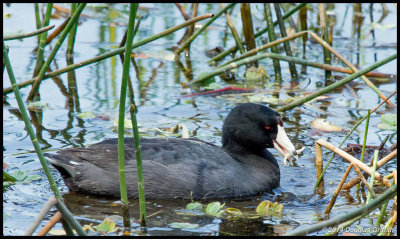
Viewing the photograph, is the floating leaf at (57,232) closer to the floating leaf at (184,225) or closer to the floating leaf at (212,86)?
the floating leaf at (184,225)

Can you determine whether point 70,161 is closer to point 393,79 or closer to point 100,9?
point 393,79

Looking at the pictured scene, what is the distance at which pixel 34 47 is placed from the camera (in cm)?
833

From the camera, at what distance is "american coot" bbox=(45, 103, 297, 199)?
4.52m

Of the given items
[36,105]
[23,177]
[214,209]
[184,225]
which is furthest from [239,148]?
[36,105]

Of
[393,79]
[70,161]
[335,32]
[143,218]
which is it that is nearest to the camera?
[143,218]

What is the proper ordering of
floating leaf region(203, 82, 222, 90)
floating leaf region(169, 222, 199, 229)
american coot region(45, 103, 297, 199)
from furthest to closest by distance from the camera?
floating leaf region(203, 82, 222, 90) → american coot region(45, 103, 297, 199) → floating leaf region(169, 222, 199, 229)

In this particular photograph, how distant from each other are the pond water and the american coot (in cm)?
9

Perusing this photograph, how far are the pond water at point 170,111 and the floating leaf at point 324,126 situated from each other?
6 centimetres

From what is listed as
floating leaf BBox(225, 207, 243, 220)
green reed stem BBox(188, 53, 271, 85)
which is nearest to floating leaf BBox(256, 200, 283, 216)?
floating leaf BBox(225, 207, 243, 220)

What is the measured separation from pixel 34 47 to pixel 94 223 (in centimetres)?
484

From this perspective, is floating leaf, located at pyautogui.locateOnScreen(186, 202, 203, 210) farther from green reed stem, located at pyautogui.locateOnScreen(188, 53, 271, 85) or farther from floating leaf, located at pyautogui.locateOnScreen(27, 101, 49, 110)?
floating leaf, located at pyautogui.locateOnScreen(27, 101, 49, 110)

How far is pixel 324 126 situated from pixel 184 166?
1.87 m

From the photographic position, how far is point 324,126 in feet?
19.5

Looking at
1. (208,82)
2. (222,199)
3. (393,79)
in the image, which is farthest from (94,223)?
(393,79)
